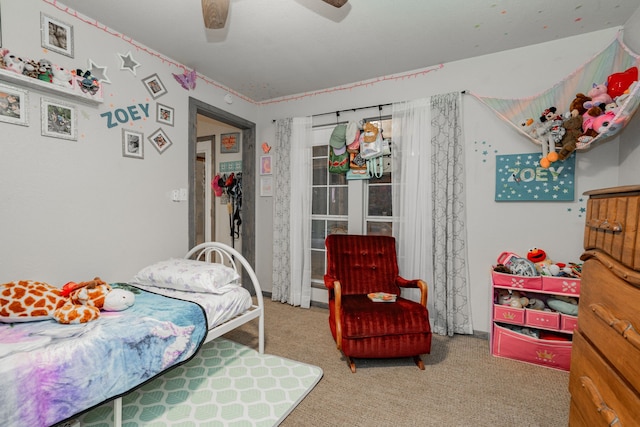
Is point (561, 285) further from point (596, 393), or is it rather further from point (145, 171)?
point (145, 171)

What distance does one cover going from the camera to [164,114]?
2.69 m

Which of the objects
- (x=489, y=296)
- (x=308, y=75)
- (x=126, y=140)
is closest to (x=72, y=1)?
(x=126, y=140)

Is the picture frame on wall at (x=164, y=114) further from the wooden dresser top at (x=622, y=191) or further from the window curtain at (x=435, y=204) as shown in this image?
the wooden dresser top at (x=622, y=191)

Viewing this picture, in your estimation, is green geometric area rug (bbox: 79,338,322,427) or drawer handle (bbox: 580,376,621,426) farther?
green geometric area rug (bbox: 79,338,322,427)

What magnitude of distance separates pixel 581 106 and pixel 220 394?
3.32 metres

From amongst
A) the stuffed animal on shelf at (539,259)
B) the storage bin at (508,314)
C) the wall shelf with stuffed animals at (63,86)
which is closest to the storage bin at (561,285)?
the stuffed animal on shelf at (539,259)

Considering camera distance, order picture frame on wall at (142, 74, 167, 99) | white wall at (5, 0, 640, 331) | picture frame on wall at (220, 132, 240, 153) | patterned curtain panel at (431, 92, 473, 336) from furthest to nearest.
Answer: picture frame on wall at (220, 132, 240, 153), patterned curtain panel at (431, 92, 473, 336), picture frame on wall at (142, 74, 167, 99), white wall at (5, 0, 640, 331)

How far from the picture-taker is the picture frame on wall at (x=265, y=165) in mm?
3783

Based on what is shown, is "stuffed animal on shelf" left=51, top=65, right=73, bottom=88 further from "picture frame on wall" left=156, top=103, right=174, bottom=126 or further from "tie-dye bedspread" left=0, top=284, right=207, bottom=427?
"tie-dye bedspread" left=0, top=284, right=207, bottom=427

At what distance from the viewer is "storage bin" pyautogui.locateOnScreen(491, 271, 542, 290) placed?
224cm

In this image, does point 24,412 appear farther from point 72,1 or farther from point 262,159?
point 262,159

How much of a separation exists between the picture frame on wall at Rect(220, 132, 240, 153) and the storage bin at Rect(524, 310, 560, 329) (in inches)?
154

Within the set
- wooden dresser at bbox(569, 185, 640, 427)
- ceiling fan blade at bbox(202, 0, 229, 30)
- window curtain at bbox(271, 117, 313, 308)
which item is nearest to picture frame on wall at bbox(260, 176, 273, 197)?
window curtain at bbox(271, 117, 313, 308)

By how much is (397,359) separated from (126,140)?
2.92 metres
